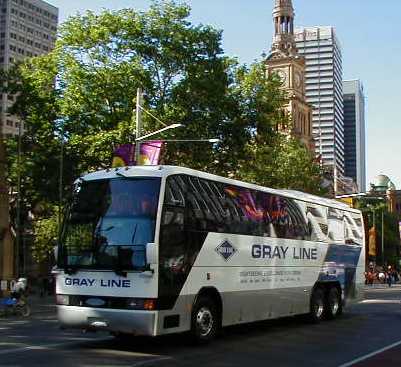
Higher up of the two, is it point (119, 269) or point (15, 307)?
point (119, 269)

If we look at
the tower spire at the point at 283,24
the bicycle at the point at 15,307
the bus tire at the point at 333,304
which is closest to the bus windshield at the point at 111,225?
the bus tire at the point at 333,304

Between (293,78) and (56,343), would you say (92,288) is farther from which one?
(293,78)

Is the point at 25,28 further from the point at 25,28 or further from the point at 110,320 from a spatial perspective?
the point at 110,320

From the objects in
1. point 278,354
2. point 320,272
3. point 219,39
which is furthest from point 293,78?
point 278,354

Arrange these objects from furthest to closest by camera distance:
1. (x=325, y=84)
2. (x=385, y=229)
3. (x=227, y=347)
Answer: (x=325, y=84)
(x=385, y=229)
(x=227, y=347)

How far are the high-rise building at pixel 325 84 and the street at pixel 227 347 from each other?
289 ft

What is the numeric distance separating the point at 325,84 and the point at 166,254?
10837 centimetres

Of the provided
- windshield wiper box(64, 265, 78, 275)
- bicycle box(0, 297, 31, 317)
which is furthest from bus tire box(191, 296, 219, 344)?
bicycle box(0, 297, 31, 317)

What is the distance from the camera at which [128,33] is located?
39.7m

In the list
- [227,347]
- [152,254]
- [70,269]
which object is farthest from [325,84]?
[152,254]

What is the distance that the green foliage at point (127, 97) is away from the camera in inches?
1523

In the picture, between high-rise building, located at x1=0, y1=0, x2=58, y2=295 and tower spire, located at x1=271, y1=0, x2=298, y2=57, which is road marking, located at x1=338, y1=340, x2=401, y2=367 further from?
high-rise building, located at x1=0, y1=0, x2=58, y2=295

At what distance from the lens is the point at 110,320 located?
11.9 m

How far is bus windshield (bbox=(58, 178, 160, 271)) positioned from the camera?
12.0 meters
